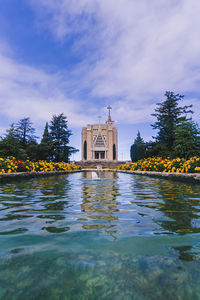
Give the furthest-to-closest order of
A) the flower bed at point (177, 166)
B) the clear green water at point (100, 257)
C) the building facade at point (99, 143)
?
1. the building facade at point (99, 143)
2. the flower bed at point (177, 166)
3. the clear green water at point (100, 257)

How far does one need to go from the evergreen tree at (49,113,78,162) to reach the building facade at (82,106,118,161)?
16601mm

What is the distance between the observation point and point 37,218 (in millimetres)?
2381

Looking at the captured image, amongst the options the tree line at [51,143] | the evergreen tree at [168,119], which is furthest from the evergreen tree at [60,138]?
the evergreen tree at [168,119]

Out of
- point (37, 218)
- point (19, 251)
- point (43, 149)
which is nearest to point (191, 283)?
point (19, 251)

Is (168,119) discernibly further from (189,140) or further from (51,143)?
(51,143)

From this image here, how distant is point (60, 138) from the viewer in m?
30.4

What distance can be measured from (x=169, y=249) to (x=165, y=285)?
46 centimetres

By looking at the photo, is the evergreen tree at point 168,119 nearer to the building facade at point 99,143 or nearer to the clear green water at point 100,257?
the clear green water at point 100,257

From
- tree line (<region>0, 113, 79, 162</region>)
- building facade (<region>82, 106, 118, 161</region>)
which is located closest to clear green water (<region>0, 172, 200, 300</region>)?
tree line (<region>0, 113, 79, 162</region>)

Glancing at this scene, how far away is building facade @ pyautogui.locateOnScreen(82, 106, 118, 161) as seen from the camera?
47.0 m

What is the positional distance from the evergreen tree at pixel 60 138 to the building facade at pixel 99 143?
16.6 metres

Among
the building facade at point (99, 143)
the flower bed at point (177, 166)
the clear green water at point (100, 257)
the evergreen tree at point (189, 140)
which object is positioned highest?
the building facade at point (99, 143)

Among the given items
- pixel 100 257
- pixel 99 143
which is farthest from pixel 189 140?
pixel 99 143

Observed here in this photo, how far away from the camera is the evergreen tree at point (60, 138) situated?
29.7m
